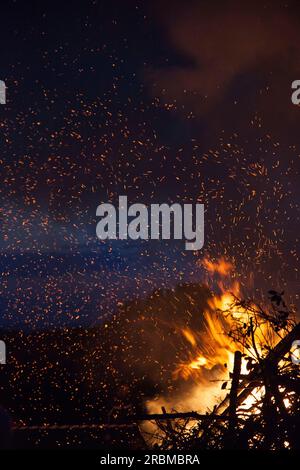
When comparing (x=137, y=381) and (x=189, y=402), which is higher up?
(x=137, y=381)

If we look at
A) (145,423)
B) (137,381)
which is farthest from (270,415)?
(137,381)

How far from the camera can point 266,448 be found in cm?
430

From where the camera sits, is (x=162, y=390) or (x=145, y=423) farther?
(x=162, y=390)

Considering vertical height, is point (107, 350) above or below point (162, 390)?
above

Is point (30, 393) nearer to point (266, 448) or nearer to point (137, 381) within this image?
point (137, 381)

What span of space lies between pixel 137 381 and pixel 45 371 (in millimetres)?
11862
